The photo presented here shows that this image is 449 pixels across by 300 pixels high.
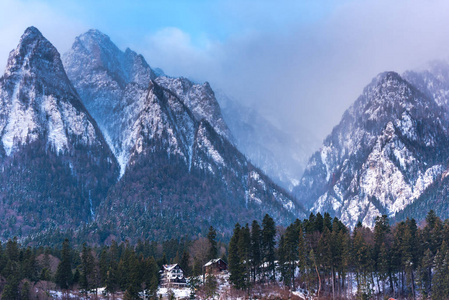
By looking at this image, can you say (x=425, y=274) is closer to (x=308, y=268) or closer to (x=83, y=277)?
(x=308, y=268)

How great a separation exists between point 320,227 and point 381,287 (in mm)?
22506

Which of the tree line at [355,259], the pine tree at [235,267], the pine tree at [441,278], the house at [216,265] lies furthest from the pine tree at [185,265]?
the pine tree at [441,278]

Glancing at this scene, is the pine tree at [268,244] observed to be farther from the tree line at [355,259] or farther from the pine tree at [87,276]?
the pine tree at [87,276]

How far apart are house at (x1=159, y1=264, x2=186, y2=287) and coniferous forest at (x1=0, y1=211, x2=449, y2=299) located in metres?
7.32

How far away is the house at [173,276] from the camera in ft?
479

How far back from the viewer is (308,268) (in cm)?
12531

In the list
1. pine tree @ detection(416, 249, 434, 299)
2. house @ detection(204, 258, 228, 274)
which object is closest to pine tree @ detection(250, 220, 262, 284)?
house @ detection(204, 258, 228, 274)

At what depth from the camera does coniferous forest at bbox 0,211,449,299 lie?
120250 millimetres

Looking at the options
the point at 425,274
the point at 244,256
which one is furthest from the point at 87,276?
the point at 425,274

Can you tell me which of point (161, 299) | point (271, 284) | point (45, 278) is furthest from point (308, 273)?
point (45, 278)

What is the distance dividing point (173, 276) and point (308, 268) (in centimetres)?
4286

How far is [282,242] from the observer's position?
140 meters

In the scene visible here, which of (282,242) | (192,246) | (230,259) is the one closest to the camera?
(230,259)

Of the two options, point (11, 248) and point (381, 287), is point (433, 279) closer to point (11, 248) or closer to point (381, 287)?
point (381, 287)
